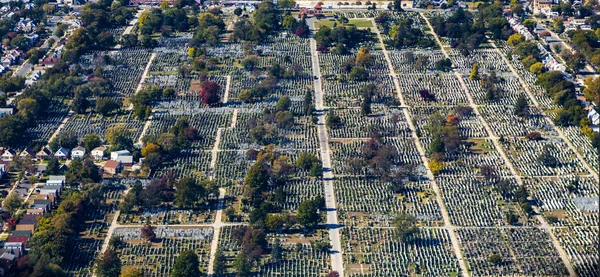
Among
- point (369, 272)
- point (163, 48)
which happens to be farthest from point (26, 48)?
point (369, 272)

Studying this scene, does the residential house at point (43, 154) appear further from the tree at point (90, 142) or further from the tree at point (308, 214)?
the tree at point (308, 214)

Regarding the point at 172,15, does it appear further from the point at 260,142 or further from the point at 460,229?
the point at 460,229

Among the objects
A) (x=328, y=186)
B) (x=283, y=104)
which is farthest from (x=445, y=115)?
(x=328, y=186)

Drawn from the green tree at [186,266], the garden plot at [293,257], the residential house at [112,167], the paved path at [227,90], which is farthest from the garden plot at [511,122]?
the green tree at [186,266]

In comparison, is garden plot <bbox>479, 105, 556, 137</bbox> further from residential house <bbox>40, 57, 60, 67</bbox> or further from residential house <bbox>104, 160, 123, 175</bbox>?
residential house <bbox>40, 57, 60, 67</bbox>

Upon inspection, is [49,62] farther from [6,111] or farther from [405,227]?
[405,227]

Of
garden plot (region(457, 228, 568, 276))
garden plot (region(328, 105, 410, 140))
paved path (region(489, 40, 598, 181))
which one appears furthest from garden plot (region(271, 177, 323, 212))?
paved path (region(489, 40, 598, 181))

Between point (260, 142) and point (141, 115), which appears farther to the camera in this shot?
point (141, 115)
